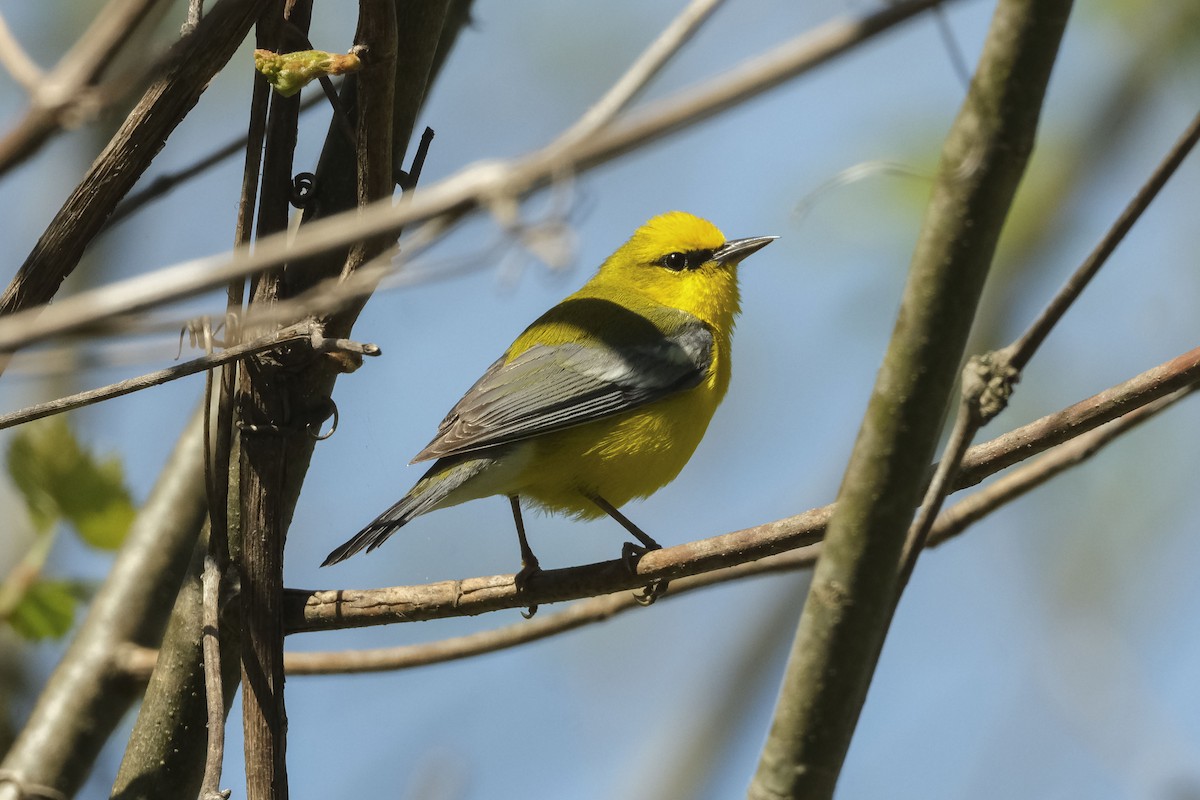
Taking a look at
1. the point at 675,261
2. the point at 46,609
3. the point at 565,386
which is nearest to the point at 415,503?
the point at 565,386

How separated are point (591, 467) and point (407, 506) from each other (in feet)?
2.64

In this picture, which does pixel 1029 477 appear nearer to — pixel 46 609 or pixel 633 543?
pixel 633 543

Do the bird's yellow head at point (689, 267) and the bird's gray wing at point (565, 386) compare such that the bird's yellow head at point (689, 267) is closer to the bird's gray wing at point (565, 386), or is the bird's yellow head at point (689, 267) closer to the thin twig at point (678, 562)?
the bird's gray wing at point (565, 386)

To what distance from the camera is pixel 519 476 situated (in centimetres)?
436

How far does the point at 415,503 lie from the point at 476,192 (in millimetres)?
2723

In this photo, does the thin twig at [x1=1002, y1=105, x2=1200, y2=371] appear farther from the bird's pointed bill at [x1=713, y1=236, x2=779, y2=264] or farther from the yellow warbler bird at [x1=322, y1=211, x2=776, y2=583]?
the bird's pointed bill at [x1=713, y1=236, x2=779, y2=264]

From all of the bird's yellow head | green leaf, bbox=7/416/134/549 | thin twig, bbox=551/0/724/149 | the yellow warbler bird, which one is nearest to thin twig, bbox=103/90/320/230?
green leaf, bbox=7/416/134/549

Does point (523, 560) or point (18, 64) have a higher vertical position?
point (523, 560)

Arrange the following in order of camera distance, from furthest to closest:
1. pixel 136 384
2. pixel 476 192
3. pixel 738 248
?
pixel 738 248, pixel 136 384, pixel 476 192

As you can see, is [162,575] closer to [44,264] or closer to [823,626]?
[44,264]

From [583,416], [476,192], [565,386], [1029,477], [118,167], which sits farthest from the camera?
[565,386]

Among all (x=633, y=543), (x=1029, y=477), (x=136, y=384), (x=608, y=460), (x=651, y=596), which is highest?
(x=608, y=460)

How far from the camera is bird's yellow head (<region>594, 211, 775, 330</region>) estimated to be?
217 inches

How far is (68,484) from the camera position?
121 inches
